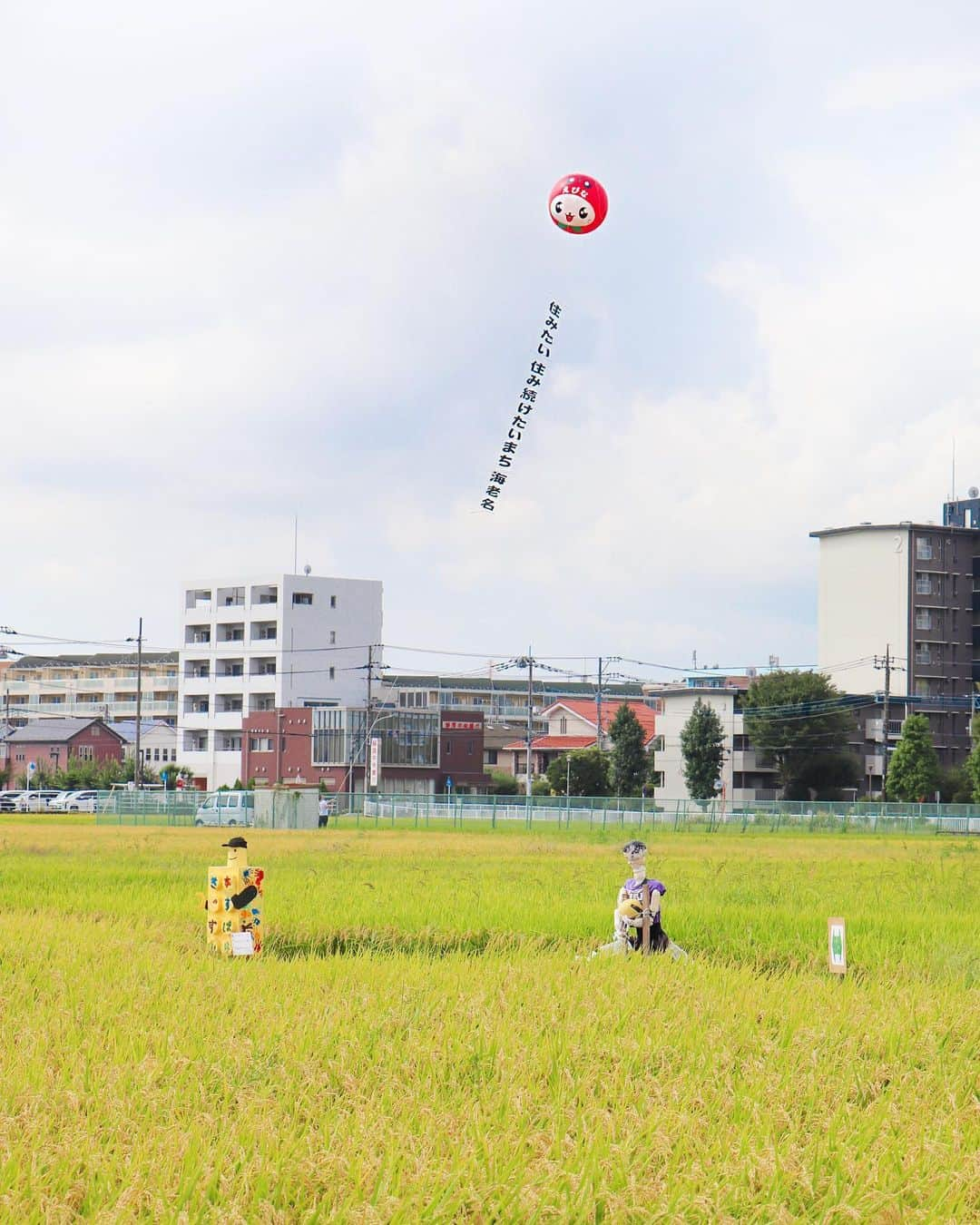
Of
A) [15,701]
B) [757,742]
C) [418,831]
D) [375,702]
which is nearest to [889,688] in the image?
[757,742]

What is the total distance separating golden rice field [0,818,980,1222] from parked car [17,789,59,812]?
179ft

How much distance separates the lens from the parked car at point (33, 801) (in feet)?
222

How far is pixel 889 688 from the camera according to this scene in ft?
261

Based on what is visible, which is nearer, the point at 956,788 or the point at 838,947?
the point at 838,947

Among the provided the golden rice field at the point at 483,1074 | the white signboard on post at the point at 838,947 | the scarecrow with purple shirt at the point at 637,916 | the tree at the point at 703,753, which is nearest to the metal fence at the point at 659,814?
the tree at the point at 703,753

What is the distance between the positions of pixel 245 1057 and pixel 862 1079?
325cm

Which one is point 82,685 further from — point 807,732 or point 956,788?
point 956,788

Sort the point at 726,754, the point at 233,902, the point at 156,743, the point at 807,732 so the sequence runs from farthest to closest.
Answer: the point at 156,743 < the point at 726,754 < the point at 807,732 < the point at 233,902

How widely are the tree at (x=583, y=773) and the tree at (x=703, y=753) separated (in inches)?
234

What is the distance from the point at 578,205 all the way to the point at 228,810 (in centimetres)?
3963

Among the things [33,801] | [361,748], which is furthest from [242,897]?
[361,748]

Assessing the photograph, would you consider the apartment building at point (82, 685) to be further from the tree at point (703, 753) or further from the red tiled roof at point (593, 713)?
the tree at point (703, 753)

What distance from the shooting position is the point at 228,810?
52125mm

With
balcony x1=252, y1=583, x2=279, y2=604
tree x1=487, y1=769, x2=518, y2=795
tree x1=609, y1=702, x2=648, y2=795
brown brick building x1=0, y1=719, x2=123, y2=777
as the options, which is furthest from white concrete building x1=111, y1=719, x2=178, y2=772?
tree x1=609, y1=702, x2=648, y2=795
